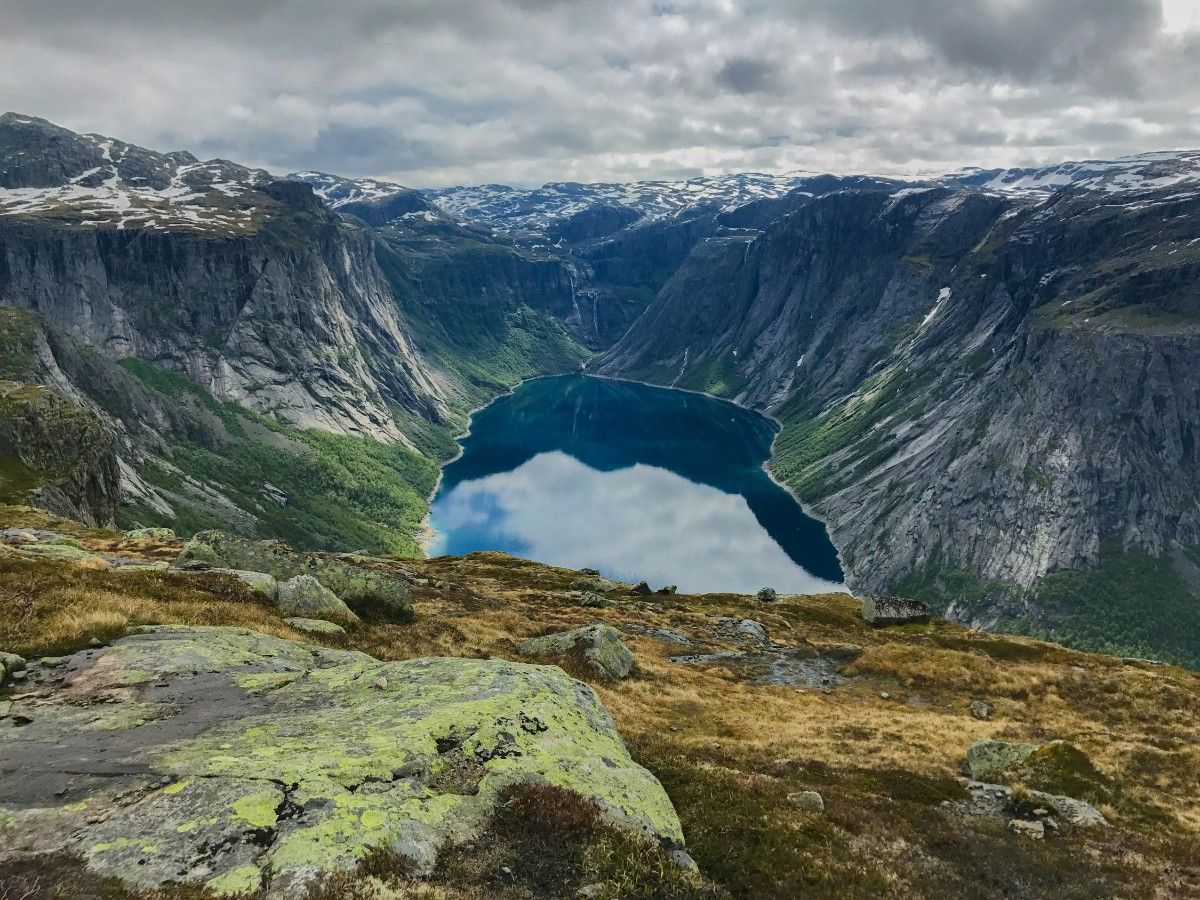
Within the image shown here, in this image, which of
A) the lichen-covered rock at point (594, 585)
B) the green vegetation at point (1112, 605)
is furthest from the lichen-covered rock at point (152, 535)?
the green vegetation at point (1112, 605)

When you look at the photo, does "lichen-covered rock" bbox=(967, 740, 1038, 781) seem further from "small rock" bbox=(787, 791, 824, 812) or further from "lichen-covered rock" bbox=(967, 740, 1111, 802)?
"small rock" bbox=(787, 791, 824, 812)

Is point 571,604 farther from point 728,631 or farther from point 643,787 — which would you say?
point 643,787

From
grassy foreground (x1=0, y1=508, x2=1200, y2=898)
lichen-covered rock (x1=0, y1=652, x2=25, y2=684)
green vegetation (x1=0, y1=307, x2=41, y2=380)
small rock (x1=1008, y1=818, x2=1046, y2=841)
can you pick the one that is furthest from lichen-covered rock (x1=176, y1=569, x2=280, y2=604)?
green vegetation (x1=0, y1=307, x2=41, y2=380)

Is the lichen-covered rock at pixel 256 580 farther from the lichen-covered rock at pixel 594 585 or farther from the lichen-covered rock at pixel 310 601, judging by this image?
the lichen-covered rock at pixel 594 585

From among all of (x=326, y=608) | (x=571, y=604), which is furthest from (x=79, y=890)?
(x=571, y=604)

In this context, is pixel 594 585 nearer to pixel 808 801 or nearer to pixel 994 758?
pixel 994 758
